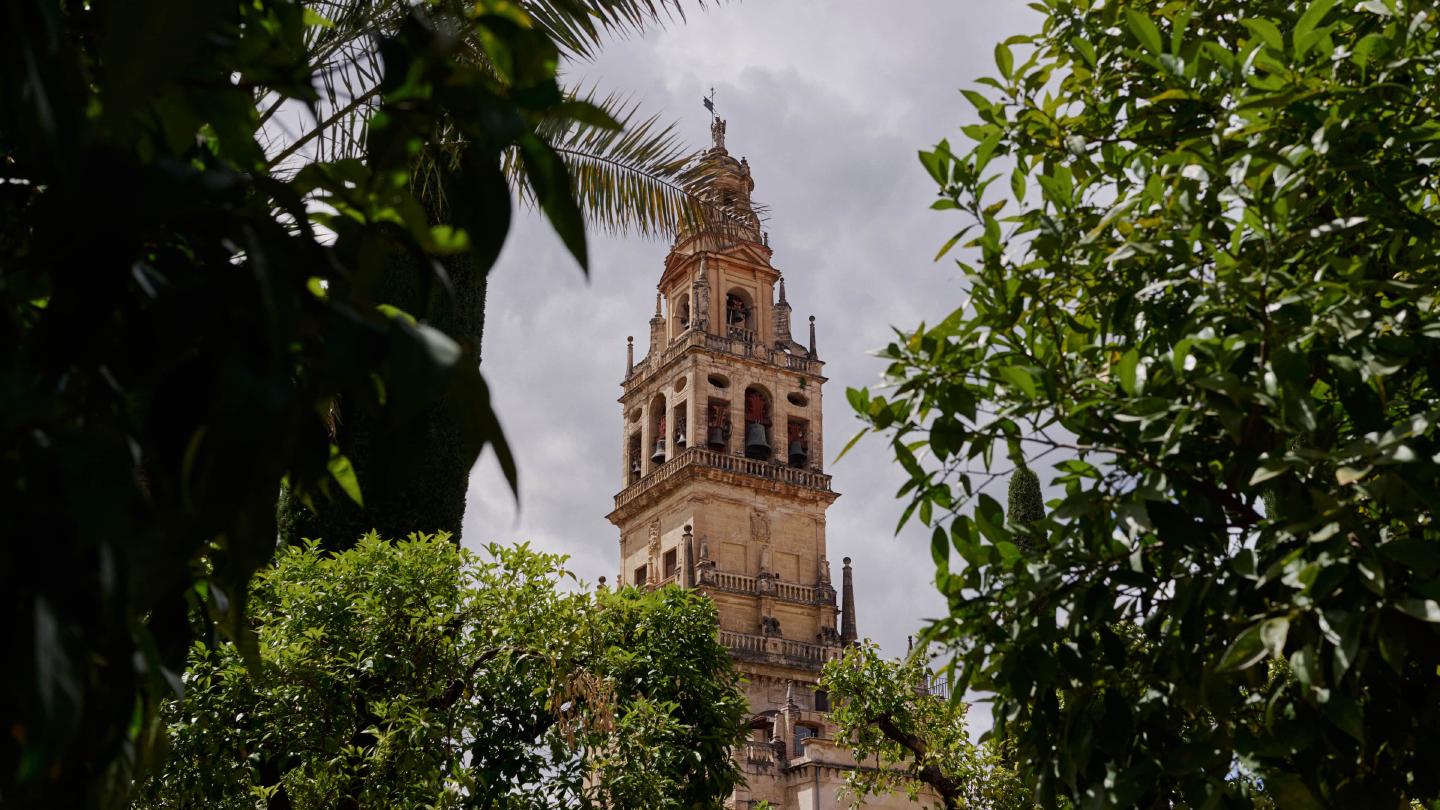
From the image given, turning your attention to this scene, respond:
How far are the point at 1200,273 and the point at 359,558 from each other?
8.24 m

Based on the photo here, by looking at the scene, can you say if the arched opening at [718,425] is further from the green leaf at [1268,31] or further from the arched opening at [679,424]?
the green leaf at [1268,31]

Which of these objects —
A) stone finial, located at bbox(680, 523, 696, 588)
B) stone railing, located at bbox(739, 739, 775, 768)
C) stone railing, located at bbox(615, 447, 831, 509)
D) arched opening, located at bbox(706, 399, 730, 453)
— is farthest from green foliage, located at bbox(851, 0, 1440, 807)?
arched opening, located at bbox(706, 399, 730, 453)

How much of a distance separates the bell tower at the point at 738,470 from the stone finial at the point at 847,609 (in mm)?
52

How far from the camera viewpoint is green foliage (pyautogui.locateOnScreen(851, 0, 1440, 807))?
3547 millimetres

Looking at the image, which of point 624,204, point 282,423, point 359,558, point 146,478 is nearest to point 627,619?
point 359,558

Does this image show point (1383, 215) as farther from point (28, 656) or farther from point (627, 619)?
point (627, 619)

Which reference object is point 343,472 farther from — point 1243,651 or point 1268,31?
point 1268,31

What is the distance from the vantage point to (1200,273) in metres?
4.34

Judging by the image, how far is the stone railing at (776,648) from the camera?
4534cm

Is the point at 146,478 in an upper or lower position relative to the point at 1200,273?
lower

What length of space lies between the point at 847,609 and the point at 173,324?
48.2m

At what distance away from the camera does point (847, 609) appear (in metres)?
49.1

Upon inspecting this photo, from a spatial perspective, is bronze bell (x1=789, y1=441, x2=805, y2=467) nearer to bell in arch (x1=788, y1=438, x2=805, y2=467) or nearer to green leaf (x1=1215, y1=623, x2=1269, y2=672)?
bell in arch (x1=788, y1=438, x2=805, y2=467)

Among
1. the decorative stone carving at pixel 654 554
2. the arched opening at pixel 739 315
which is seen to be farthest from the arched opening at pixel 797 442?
the decorative stone carving at pixel 654 554
